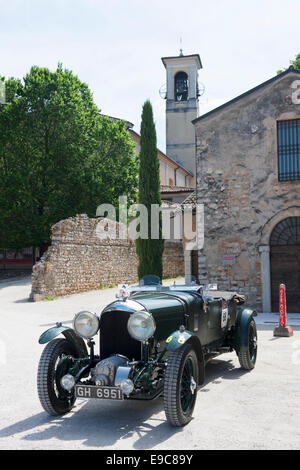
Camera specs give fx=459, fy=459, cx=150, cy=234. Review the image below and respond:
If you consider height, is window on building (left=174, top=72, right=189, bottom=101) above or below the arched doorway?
above

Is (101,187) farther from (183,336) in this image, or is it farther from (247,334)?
(183,336)

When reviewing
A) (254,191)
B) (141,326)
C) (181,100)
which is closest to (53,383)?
(141,326)

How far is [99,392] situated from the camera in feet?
14.6

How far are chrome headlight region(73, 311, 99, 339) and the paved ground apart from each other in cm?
89

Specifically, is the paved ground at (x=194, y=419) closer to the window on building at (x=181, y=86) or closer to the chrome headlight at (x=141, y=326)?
the chrome headlight at (x=141, y=326)

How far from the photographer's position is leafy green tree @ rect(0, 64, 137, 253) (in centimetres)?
2384

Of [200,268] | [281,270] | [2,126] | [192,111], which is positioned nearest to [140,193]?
[200,268]

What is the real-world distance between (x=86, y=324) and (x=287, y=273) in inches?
393

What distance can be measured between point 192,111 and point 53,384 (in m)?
41.7

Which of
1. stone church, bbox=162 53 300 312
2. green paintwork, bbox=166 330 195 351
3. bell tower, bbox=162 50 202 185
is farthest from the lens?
bell tower, bbox=162 50 202 185

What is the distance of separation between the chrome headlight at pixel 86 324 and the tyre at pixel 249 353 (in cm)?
274

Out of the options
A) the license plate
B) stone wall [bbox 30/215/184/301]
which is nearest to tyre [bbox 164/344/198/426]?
the license plate

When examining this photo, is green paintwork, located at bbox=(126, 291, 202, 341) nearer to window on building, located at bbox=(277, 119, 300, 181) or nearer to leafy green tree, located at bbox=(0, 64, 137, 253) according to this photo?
window on building, located at bbox=(277, 119, 300, 181)

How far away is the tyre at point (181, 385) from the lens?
4.41 metres
